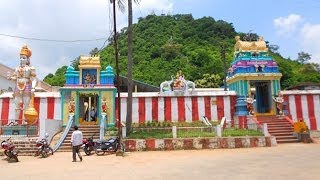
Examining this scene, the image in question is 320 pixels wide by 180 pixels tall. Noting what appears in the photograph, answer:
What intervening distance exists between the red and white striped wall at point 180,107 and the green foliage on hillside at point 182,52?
73.7ft

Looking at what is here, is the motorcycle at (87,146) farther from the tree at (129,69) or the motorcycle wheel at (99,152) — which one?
the tree at (129,69)

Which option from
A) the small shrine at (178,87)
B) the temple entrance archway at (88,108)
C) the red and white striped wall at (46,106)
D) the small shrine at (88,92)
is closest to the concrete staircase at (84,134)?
the small shrine at (88,92)

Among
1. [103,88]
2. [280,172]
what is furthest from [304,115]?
[280,172]

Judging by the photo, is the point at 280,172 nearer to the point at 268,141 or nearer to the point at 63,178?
the point at 63,178

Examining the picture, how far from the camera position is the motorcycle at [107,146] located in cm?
1716

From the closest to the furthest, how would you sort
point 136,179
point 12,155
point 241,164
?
1. point 136,179
2. point 241,164
3. point 12,155

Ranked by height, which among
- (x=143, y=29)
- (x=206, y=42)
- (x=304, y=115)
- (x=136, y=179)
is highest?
(x=143, y=29)

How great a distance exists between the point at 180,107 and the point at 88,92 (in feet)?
22.4

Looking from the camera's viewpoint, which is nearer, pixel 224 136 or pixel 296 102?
pixel 224 136

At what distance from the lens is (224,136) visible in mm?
19125

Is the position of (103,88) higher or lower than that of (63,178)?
higher

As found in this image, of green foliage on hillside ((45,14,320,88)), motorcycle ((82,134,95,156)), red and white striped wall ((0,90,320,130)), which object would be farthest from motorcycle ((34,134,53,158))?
green foliage on hillside ((45,14,320,88))

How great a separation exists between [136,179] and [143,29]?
7713 cm

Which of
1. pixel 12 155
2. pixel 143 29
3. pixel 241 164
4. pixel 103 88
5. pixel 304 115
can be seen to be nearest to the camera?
pixel 241 164
